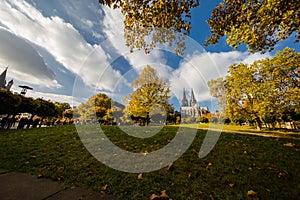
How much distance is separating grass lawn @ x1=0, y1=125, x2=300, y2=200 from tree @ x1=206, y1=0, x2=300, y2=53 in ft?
15.6

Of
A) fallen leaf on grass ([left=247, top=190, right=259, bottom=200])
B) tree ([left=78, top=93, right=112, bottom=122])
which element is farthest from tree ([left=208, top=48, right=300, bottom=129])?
tree ([left=78, top=93, right=112, bottom=122])

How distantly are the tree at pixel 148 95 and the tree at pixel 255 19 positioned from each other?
11.0m

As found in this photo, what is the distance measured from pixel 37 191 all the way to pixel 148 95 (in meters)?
14.9

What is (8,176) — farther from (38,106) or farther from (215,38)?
(38,106)

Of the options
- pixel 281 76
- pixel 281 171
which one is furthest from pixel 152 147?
pixel 281 76

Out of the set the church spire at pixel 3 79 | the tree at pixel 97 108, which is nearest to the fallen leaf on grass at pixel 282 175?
the tree at pixel 97 108

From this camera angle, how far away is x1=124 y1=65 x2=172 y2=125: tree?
55.4 ft

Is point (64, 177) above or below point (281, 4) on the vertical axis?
below

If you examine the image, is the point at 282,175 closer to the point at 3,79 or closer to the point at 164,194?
the point at 164,194

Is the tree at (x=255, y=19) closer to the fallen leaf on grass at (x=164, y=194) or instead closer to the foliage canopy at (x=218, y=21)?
the foliage canopy at (x=218, y=21)

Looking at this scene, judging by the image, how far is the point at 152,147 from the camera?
5.01 meters

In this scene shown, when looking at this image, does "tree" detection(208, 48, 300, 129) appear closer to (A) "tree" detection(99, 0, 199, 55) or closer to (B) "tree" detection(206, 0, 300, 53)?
(B) "tree" detection(206, 0, 300, 53)

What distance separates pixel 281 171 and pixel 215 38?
5.56 metres

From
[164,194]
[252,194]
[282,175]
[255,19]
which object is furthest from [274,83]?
[164,194]
